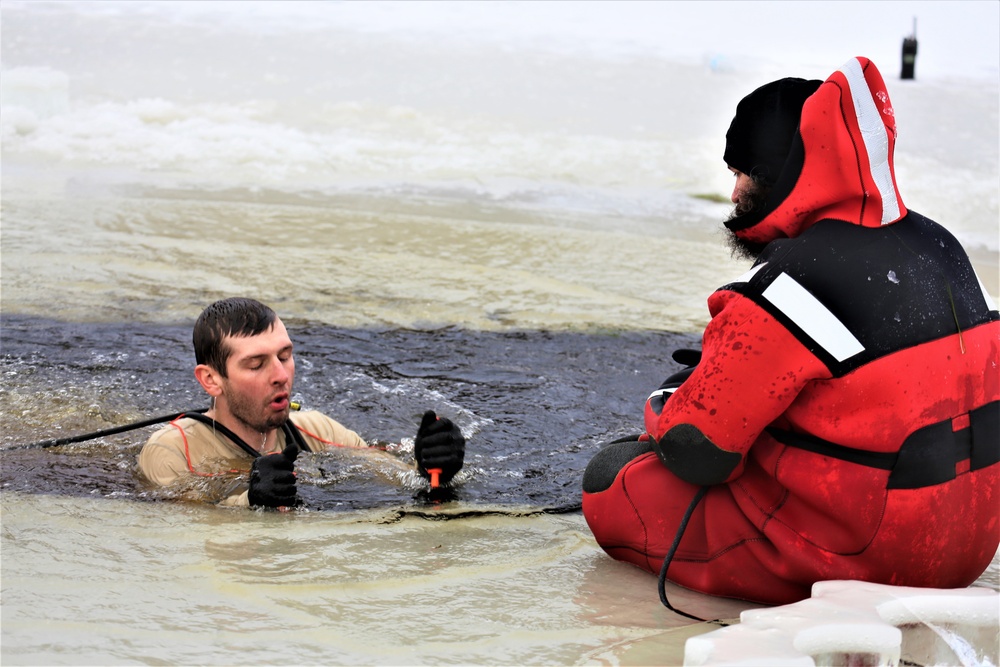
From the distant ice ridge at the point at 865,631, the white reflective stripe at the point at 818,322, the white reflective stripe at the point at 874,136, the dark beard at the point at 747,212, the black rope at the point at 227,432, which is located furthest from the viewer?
the black rope at the point at 227,432

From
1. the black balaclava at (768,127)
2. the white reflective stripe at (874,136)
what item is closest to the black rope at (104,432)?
the black balaclava at (768,127)

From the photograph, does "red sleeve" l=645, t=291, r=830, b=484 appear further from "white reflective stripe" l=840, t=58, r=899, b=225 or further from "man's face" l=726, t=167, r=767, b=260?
"white reflective stripe" l=840, t=58, r=899, b=225

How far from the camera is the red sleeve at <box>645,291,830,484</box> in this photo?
2842 millimetres

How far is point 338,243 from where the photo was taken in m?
8.46

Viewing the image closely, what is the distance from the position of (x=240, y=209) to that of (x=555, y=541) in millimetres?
6563

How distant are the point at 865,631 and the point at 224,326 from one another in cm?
253

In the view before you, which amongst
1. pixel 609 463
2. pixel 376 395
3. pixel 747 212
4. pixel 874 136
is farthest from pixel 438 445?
pixel 874 136

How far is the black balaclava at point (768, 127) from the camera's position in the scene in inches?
122

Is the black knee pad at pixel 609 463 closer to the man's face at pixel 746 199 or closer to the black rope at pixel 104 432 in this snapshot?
the man's face at pixel 746 199

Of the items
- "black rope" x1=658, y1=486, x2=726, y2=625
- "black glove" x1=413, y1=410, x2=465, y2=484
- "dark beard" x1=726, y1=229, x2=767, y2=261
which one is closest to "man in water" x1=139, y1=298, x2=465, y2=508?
"black glove" x1=413, y1=410, x2=465, y2=484

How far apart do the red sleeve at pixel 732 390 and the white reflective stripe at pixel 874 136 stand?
1.58 ft

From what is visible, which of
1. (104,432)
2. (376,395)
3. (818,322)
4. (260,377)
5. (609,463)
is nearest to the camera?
(818,322)

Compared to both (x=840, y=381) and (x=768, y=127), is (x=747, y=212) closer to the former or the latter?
(x=768, y=127)

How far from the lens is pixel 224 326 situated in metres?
4.04
